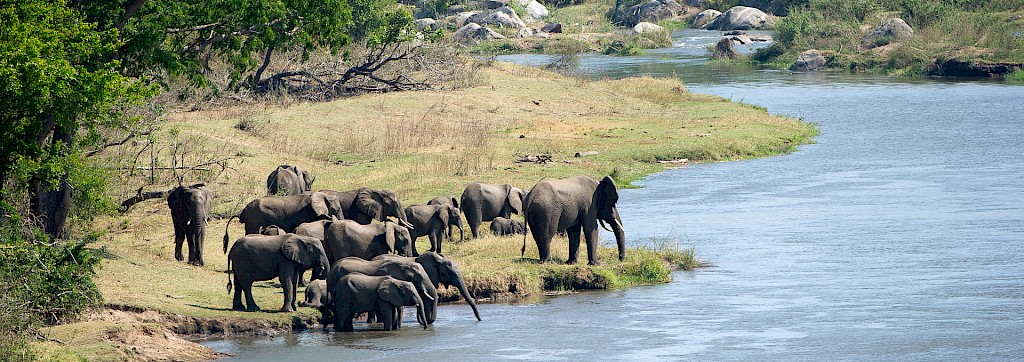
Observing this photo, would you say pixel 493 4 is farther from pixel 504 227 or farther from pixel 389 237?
pixel 389 237

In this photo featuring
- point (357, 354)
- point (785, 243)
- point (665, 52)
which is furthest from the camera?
point (665, 52)

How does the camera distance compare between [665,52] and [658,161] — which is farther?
[665,52]

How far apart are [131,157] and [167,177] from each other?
31.3 inches

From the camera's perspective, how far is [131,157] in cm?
2539

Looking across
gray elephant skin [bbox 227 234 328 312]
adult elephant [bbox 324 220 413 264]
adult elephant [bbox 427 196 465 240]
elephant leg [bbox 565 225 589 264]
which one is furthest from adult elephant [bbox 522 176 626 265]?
gray elephant skin [bbox 227 234 328 312]

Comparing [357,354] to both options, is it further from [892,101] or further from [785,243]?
[892,101]

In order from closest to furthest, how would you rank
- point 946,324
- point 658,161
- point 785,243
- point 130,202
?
point 946,324 → point 130,202 → point 785,243 → point 658,161

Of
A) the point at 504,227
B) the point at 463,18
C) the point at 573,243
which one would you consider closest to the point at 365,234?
the point at 573,243

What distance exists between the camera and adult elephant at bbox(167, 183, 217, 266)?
Answer: 19.5 metres

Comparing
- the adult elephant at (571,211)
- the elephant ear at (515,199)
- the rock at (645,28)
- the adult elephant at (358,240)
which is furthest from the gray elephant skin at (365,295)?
the rock at (645,28)

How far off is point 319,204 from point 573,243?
12.4 ft

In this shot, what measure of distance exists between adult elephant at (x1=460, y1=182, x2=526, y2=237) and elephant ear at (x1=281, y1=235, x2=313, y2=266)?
20.3 feet

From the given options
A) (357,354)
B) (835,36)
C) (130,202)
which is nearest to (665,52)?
(835,36)

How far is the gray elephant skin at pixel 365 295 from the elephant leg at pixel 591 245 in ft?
16.0
